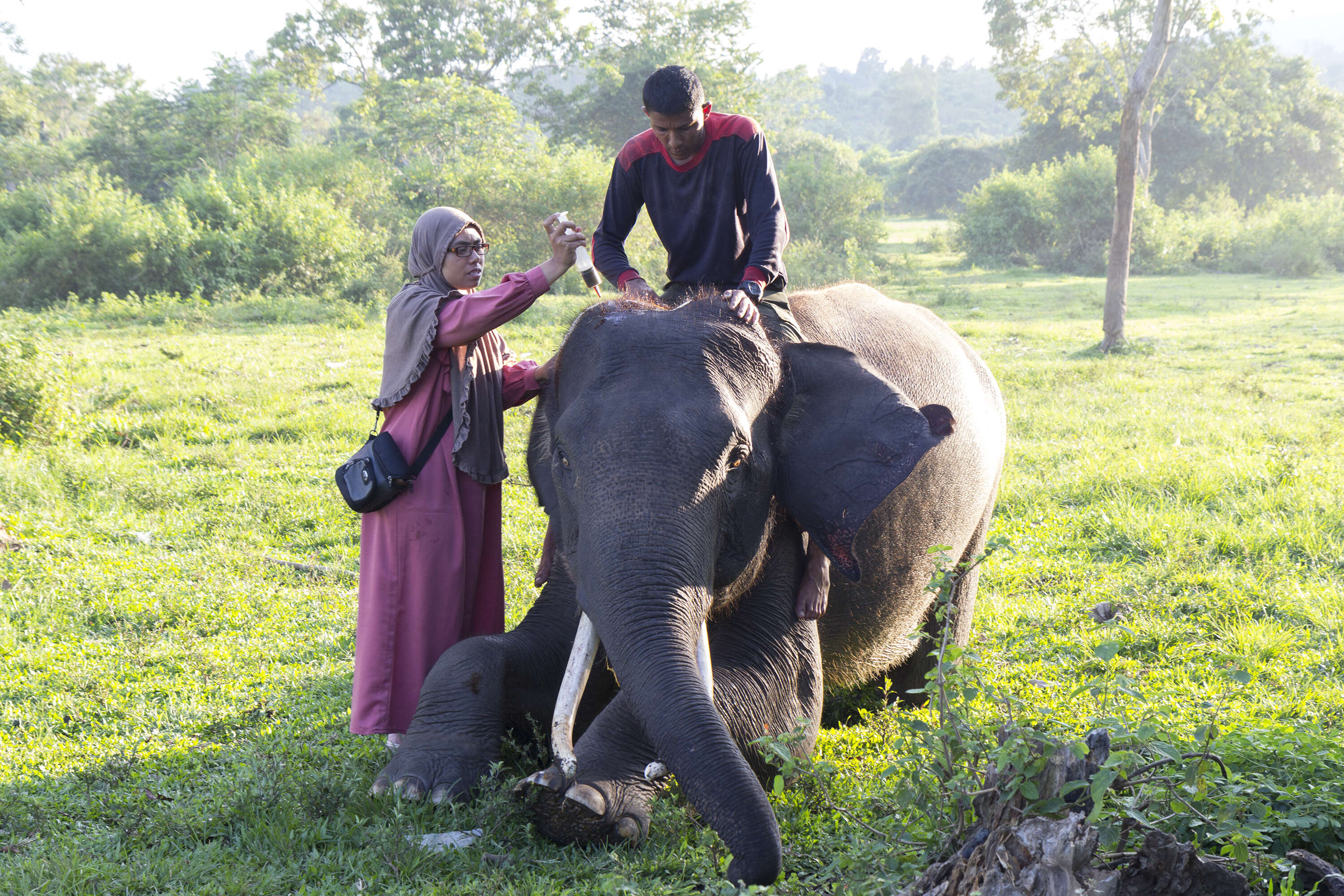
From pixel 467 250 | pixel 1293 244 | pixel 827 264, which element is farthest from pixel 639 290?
pixel 1293 244

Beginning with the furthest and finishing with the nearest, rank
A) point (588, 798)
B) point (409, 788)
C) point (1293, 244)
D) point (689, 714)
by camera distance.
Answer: point (1293, 244) < point (409, 788) < point (588, 798) < point (689, 714)

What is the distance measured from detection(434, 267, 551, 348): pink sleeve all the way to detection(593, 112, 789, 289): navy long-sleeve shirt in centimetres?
34

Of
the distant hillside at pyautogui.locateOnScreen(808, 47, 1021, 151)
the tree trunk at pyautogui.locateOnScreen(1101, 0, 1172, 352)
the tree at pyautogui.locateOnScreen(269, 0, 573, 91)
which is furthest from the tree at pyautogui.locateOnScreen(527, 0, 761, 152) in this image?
the distant hillside at pyautogui.locateOnScreen(808, 47, 1021, 151)

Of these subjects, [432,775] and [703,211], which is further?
[703,211]

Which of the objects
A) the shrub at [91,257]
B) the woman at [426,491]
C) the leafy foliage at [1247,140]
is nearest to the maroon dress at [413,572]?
the woman at [426,491]

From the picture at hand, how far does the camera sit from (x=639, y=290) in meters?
3.79

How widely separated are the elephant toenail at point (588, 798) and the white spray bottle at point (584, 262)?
1.70 meters

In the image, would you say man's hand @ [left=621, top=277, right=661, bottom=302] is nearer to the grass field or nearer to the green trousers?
the green trousers

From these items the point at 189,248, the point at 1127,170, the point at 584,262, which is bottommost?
the point at 584,262

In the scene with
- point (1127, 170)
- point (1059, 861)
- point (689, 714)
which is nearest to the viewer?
point (1059, 861)

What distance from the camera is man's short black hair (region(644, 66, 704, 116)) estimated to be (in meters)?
3.65

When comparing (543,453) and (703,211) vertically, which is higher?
(703,211)

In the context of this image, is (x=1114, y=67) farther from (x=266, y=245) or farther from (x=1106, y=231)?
(x=266, y=245)

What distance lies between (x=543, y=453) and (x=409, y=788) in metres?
1.19
